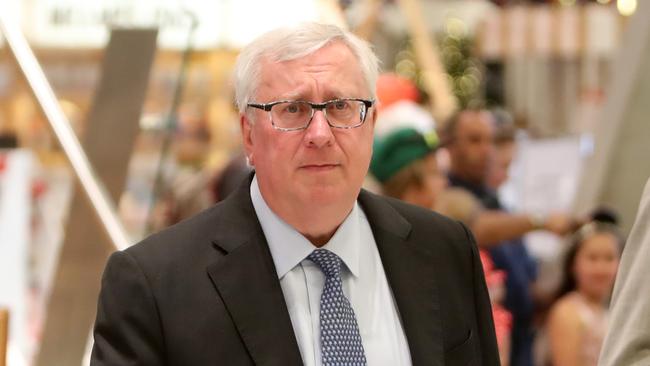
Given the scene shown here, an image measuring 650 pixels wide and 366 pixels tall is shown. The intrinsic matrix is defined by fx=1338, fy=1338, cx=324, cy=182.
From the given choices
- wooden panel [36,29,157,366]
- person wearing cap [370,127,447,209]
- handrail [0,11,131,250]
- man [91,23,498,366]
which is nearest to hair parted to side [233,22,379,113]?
man [91,23,498,366]

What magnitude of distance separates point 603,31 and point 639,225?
764 cm

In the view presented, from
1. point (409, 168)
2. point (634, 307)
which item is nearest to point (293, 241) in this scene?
point (634, 307)

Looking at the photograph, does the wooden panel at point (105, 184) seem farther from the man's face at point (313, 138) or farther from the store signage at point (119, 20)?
the man's face at point (313, 138)

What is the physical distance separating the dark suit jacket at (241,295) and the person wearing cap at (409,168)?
2057mm

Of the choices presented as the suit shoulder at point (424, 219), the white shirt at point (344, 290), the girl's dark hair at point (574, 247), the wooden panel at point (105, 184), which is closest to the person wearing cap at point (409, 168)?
the wooden panel at point (105, 184)

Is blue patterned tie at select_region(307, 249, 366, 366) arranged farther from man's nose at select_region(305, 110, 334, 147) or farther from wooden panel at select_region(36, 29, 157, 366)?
wooden panel at select_region(36, 29, 157, 366)

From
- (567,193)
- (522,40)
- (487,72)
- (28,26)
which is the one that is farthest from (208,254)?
(487,72)

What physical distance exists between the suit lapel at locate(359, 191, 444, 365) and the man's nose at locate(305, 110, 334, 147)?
29 cm

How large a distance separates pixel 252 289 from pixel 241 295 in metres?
0.02

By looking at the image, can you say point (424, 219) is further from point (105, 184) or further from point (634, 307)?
point (105, 184)

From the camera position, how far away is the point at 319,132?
7.64 ft

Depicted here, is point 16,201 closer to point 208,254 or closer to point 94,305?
point 94,305

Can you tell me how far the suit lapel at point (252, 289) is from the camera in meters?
2.33

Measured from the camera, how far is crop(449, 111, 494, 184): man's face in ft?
18.8
